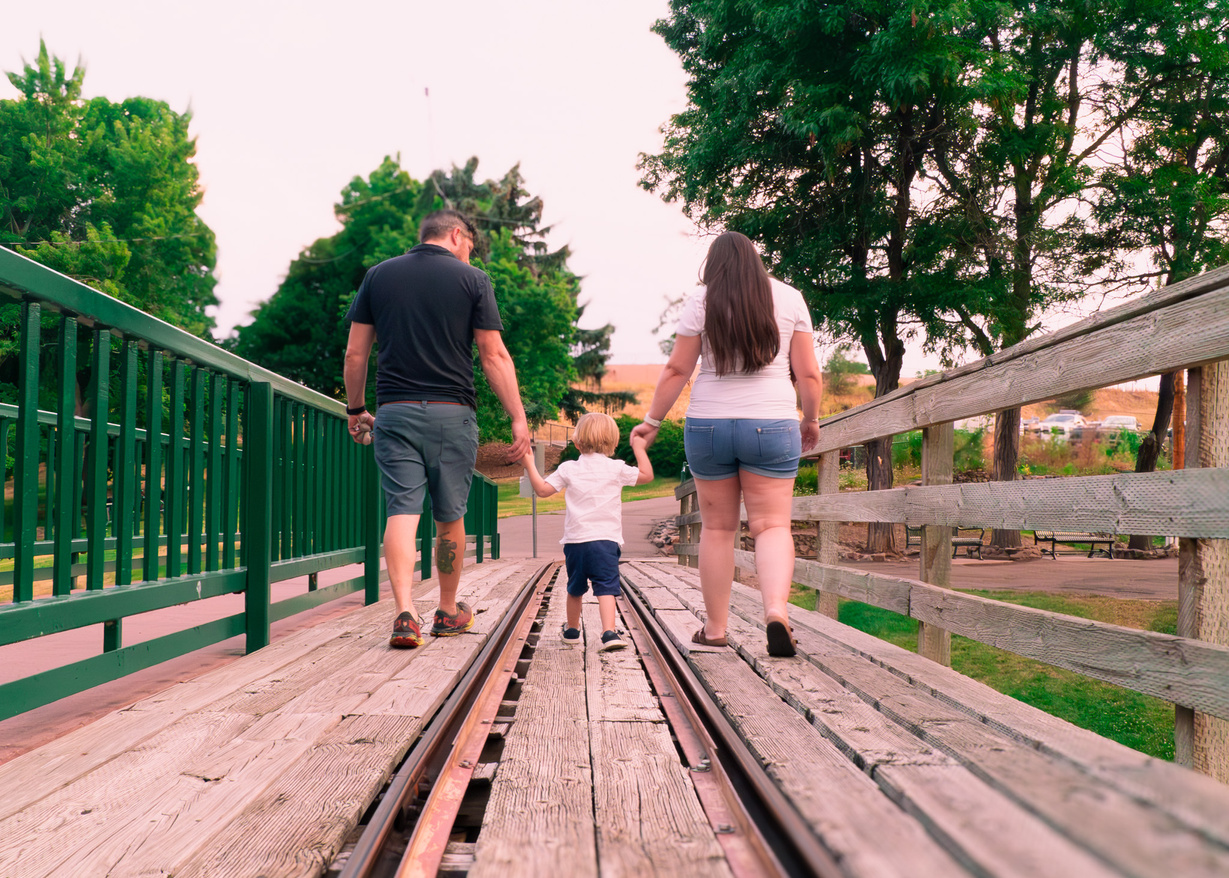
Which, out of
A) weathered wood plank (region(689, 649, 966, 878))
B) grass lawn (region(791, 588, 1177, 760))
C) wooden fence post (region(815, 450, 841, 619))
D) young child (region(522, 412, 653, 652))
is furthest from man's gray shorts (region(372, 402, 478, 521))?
grass lawn (region(791, 588, 1177, 760))

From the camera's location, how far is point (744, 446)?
3.02 metres

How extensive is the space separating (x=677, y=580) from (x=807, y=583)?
5.96 ft

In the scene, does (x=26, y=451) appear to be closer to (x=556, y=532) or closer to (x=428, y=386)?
(x=428, y=386)

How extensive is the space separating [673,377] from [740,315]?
398 millimetres

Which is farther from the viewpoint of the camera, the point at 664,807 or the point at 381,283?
the point at 381,283

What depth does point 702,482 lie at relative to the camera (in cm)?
320

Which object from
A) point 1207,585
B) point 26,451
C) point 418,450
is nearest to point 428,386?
point 418,450

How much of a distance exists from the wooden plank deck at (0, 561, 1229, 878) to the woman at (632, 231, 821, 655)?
1.47 feet

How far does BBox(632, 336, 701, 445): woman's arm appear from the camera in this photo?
3135mm

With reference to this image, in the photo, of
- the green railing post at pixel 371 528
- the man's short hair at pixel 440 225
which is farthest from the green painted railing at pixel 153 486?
the man's short hair at pixel 440 225

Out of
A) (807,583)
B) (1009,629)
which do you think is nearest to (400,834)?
(1009,629)

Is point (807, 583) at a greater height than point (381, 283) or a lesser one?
lesser

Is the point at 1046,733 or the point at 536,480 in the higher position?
the point at 536,480

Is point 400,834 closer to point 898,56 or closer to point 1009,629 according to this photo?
point 1009,629
